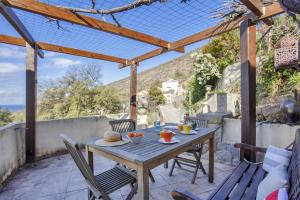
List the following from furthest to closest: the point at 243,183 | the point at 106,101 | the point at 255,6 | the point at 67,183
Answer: the point at 106,101 < the point at 67,183 < the point at 255,6 < the point at 243,183

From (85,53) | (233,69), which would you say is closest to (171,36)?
(85,53)

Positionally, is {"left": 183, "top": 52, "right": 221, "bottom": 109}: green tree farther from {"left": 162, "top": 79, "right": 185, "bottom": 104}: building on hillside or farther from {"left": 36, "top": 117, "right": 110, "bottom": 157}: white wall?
{"left": 36, "top": 117, "right": 110, "bottom": 157}: white wall

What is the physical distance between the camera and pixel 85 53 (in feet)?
14.3

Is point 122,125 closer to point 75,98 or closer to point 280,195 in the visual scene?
point 280,195

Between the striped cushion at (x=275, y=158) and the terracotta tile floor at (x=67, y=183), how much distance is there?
0.87 metres

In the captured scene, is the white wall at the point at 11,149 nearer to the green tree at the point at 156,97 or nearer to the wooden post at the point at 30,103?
the wooden post at the point at 30,103

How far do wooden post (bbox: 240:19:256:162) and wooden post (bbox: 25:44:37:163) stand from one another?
378 cm

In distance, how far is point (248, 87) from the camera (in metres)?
2.87

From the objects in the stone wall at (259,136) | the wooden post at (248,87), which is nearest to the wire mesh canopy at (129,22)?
the wooden post at (248,87)

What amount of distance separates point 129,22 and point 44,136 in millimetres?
2935

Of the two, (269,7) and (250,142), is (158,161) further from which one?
(269,7)

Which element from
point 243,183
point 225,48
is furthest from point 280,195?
point 225,48

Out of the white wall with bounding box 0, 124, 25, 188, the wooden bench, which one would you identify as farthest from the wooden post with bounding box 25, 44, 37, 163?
the wooden bench

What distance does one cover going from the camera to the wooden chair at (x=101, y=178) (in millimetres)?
1679
